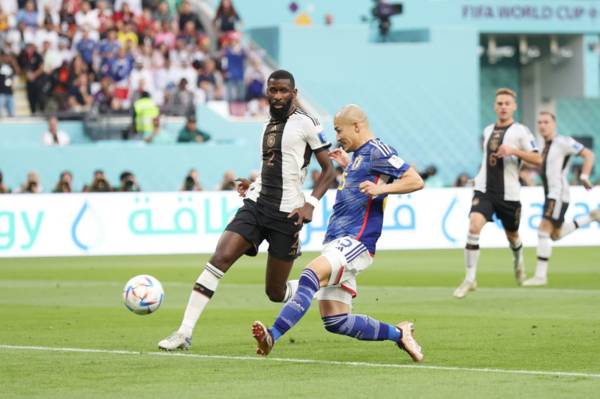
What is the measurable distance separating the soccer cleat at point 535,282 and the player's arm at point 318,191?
24.9 ft

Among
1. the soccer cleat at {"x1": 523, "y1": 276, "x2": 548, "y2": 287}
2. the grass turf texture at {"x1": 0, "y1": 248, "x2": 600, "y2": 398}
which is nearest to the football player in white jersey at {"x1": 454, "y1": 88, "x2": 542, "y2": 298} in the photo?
the grass turf texture at {"x1": 0, "y1": 248, "x2": 600, "y2": 398}

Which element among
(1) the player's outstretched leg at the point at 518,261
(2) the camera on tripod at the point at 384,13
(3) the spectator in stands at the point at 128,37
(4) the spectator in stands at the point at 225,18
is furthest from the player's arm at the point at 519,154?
(2) the camera on tripod at the point at 384,13

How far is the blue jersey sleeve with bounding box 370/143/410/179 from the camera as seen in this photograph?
1049 centimetres

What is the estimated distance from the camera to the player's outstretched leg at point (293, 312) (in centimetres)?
1026

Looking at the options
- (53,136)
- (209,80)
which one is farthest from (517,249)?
(209,80)

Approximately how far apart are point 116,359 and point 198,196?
16.6m

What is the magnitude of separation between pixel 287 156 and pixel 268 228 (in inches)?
24.3

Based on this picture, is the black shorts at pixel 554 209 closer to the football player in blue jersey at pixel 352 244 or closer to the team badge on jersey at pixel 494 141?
the team badge on jersey at pixel 494 141

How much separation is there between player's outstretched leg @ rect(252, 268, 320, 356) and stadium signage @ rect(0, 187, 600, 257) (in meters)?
16.3

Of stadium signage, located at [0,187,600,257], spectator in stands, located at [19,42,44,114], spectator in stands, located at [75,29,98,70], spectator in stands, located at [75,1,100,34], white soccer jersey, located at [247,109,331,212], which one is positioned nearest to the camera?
white soccer jersey, located at [247,109,331,212]

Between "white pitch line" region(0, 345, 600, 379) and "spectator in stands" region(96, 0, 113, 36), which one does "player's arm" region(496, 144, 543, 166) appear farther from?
"spectator in stands" region(96, 0, 113, 36)

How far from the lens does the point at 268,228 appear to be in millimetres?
11961

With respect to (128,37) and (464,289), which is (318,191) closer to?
(464,289)

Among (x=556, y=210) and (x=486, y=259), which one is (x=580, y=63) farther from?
(x=556, y=210)
